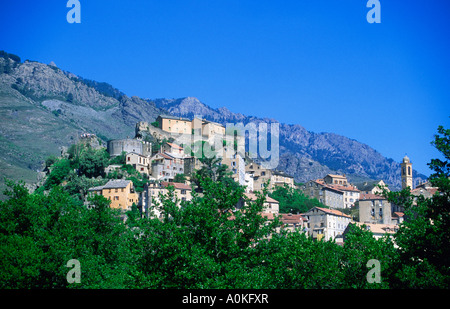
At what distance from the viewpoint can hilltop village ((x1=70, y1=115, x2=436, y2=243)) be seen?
3787 inches

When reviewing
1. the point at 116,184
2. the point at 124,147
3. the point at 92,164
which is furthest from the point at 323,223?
the point at 92,164

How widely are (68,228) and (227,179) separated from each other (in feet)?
207

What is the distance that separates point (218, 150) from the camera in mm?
125375

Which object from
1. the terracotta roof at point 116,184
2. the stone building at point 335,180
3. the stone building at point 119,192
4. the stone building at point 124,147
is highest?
the stone building at point 124,147

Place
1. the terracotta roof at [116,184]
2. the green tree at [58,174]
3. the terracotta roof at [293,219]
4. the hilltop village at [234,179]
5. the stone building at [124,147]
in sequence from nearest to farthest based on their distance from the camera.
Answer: the terracotta roof at [293,219]
the hilltop village at [234,179]
the terracotta roof at [116,184]
the green tree at [58,174]
the stone building at [124,147]

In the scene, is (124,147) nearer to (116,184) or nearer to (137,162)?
(137,162)

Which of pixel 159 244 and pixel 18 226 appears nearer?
pixel 159 244

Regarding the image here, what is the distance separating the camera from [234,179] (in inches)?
4422

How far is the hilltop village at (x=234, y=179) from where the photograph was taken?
96188 mm

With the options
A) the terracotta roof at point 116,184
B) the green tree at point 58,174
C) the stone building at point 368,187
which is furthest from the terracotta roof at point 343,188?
the green tree at point 58,174

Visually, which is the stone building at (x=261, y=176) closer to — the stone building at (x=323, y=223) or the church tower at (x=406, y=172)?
the stone building at (x=323, y=223)
